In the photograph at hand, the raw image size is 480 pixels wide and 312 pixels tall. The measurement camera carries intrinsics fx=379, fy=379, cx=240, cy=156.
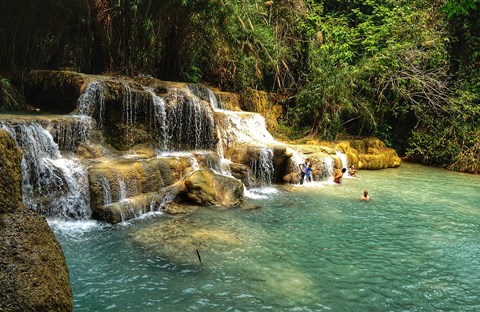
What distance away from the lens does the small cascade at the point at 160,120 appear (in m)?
11.3

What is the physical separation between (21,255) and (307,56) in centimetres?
1662

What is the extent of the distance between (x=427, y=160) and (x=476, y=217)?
9.22m

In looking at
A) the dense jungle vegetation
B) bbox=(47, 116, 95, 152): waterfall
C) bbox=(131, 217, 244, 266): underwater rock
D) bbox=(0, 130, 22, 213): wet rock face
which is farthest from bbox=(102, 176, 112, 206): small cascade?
the dense jungle vegetation

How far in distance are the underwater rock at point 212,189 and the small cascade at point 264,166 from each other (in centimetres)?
207

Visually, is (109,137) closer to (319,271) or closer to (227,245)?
(227,245)

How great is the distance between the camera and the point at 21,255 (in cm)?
307

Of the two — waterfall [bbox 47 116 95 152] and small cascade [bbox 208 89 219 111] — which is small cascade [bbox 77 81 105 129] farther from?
small cascade [bbox 208 89 219 111]

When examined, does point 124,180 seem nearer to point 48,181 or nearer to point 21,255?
point 48,181

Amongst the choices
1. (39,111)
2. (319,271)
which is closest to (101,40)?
(39,111)

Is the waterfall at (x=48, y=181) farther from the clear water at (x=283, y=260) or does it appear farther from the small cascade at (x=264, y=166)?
the small cascade at (x=264, y=166)

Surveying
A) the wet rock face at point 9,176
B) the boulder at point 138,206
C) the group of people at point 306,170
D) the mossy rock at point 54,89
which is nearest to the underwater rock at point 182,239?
the boulder at point 138,206

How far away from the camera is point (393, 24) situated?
1816cm

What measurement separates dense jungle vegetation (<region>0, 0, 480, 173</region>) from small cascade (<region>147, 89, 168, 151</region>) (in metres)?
2.45

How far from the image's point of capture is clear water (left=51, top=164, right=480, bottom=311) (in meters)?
5.00
